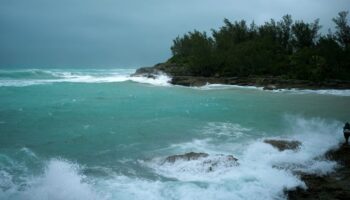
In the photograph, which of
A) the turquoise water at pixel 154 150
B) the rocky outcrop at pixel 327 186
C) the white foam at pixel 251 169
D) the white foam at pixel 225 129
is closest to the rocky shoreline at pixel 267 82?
the turquoise water at pixel 154 150

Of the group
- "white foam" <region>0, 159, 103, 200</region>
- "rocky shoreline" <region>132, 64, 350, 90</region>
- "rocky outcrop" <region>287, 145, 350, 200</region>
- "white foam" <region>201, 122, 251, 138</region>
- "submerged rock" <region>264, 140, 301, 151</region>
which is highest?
"rocky shoreline" <region>132, 64, 350, 90</region>

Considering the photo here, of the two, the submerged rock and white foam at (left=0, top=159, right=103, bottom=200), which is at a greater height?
the submerged rock

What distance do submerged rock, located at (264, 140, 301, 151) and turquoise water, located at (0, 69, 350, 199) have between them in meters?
0.27

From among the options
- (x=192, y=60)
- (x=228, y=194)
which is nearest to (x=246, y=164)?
(x=228, y=194)

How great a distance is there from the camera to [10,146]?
1451cm

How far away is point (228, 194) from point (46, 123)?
13881 millimetres

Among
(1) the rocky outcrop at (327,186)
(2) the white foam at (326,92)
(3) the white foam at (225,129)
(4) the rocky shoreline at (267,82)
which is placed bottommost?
(1) the rocky outcrop at (327,186)

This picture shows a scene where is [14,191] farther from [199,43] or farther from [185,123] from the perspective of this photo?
[199,43]

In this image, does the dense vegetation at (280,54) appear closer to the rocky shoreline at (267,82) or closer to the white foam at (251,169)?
the rocky shoreline at (267,82)

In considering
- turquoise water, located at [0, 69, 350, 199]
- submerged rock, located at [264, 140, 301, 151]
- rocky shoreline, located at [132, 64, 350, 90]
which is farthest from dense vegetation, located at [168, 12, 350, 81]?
submerged rock, located at [264, 140, 301, 151]

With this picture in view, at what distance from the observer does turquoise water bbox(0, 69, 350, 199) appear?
994 centimetres

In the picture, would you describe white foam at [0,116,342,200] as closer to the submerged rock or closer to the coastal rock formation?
the coastal rock formation

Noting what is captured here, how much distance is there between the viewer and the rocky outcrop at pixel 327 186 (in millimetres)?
9242

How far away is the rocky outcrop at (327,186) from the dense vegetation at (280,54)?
3756cm
